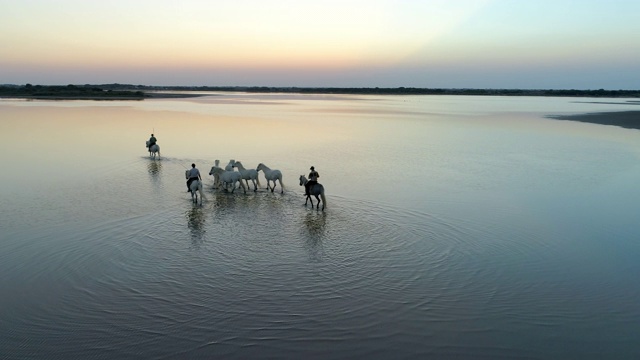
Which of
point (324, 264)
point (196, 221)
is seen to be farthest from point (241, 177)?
point (324, 264)

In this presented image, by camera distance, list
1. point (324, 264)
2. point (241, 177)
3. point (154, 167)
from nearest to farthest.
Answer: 1. point (324, 264)
2. point (241, 177)
3. point (154, 167)

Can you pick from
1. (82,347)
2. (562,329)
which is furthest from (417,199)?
(82,347)

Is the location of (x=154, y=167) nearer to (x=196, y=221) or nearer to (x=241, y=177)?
(x=241, y=177)

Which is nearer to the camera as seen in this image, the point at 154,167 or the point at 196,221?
the point at 196,221

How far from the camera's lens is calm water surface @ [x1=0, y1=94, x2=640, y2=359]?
7402 millimetres

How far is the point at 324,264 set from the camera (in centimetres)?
1045

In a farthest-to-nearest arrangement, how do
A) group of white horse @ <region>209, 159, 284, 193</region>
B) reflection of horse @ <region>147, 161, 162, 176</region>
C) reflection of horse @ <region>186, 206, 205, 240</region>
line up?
reflection of horse @ <region>147, 161, 162, 176</region>
group of white horse @ <region>209, 159, 284, 193</region>
reflection of horse @ <region>186, 206, 205, 240</region>

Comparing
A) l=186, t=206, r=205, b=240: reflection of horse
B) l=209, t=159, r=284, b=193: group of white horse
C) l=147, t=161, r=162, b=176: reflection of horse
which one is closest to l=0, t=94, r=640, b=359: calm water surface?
l=186, t=206, r=205, b=240: reflection of horse

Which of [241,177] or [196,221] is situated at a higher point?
[241,177]

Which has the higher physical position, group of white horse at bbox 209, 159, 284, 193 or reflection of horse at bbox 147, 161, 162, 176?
group of white horse at bbox 209, 159, 284, 193

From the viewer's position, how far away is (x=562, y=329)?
7855 millimetres

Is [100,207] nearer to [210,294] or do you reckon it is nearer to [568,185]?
[210,294]

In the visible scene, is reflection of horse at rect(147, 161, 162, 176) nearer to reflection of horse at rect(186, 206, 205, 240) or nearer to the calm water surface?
the calm water surface

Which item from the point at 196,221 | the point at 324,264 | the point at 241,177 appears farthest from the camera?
the point at 241,177
